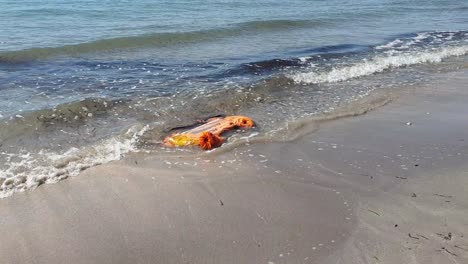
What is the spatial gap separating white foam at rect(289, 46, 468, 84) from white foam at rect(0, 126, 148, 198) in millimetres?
5260

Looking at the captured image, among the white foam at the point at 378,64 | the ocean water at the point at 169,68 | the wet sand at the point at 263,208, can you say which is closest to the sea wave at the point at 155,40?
the ocean water at the point at 169,68

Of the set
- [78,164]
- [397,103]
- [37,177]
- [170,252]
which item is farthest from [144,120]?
[397,103]

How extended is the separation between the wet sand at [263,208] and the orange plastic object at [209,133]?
0.39 metres

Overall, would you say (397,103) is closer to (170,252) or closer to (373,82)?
(373,82)

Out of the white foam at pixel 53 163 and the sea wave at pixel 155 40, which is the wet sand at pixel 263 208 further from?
the sea wave at pixel 155 40

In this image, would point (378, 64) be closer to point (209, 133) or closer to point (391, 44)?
point (391, 44)

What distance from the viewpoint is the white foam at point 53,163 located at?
550 centimetres

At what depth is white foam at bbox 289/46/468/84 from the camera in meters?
10.9

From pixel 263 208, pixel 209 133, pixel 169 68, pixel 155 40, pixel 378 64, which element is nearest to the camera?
pixel 263 208

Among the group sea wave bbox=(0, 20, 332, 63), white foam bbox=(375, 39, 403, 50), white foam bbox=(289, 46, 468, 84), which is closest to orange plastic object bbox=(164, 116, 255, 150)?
white foam bbox=(289, 46, 468, 84)

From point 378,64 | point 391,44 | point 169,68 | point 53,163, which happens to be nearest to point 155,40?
point 169,68

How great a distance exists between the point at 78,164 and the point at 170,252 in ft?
7.59

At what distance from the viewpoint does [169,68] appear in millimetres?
11562

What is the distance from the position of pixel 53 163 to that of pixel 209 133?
217 centimetres
